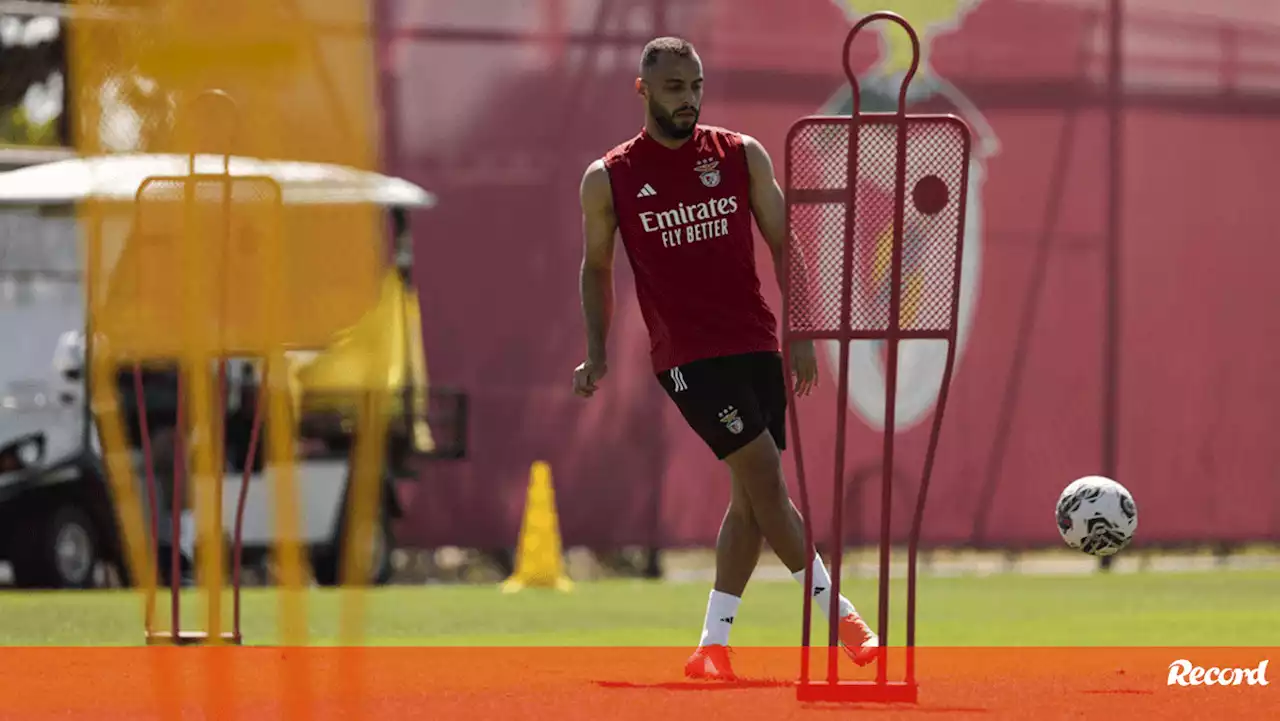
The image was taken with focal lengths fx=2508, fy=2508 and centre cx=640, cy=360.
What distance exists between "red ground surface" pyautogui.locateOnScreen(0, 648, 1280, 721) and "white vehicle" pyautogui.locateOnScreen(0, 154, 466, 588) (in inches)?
262

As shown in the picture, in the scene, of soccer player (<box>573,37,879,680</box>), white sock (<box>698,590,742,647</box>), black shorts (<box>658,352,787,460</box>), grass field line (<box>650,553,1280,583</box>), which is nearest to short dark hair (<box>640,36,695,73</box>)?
soccer player (<box>573,37,879,680</box>)

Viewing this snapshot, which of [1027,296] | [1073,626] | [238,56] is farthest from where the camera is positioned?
[1027,296]

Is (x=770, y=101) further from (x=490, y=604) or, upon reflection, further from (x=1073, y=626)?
(x=1073, y=626)

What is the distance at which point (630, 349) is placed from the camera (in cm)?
1956

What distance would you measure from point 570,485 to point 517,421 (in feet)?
2.13

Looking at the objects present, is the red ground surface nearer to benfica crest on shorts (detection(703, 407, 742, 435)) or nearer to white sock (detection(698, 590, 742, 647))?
white sock (detection(698, 590, 742, 647))

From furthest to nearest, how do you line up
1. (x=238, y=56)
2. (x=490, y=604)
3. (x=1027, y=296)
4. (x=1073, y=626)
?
(x=1027, y=296)
(x=490, y=604)
(x=1073, y=626)
(x=238, y=56)

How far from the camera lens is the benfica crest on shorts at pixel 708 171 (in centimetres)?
840

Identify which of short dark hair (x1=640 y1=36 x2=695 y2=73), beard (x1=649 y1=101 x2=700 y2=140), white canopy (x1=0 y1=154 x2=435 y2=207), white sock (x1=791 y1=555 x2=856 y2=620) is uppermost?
white canopy (x1=0 y1=154 x2=435 y2=207)

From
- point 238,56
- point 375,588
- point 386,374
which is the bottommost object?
point 375,588

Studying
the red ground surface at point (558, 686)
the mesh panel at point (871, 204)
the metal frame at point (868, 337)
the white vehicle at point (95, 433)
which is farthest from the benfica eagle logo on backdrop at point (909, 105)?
the metal frame at point (868, 337)

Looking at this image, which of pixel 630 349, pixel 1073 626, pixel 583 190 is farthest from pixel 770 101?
pixel 583 190

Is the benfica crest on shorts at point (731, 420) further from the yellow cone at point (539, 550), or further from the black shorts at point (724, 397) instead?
the yellow cone at point (539, 550)

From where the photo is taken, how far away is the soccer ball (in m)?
9.90
